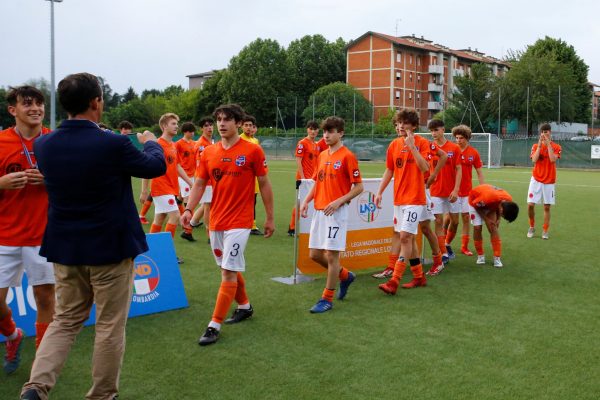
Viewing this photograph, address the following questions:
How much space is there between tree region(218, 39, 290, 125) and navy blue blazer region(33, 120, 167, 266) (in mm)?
70503

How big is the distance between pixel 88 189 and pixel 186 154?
26.4 ft

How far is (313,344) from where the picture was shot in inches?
203

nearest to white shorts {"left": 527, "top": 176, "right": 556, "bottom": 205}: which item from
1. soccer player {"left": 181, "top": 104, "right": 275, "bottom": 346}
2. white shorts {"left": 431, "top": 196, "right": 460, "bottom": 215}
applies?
white shorts {"left": 431, "top": 196, "right": 460, "bottom": 215}

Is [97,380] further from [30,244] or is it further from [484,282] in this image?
[484,282]

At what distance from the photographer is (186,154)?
1130cm

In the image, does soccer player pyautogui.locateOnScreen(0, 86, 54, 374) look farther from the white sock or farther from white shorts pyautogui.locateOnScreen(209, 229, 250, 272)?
white shorts pyautogui.locateOnScreen(209, 229, 250, 272)

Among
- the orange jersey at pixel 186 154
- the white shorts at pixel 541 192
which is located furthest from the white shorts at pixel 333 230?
the white shorts at pixel 541 192

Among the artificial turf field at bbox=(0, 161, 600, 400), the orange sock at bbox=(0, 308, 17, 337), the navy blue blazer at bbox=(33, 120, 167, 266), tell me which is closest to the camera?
the navy blue blazer at bbox=(33, 120, 167, 266)

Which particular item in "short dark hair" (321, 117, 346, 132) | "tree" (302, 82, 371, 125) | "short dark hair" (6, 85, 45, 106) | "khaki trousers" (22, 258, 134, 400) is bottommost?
"khaki trousers" (22, 258, 134, 400)

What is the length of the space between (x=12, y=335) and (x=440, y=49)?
272ft

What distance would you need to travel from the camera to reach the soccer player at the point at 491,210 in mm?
8383

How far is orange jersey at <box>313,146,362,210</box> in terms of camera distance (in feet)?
20.4

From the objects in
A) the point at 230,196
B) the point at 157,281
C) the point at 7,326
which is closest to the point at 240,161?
the point at 230,196

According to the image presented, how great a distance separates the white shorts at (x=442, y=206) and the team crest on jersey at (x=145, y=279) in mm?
4447
